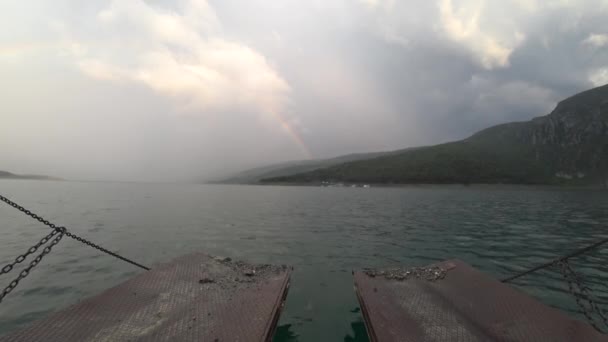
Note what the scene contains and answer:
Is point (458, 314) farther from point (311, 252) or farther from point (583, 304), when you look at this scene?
point (311, 252)

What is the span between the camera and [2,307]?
948cm

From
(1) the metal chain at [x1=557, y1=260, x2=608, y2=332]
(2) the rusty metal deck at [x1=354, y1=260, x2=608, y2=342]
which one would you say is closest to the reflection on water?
(2) the rusty metal deck at [x1=354, y1=260, x2=608, y2=342]

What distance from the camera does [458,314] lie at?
288 inches

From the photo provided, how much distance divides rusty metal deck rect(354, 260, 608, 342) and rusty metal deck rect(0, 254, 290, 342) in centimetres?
301

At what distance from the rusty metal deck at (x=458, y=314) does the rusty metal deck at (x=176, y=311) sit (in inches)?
119

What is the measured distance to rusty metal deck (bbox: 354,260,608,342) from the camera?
20.5ft

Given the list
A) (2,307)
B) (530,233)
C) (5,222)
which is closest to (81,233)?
(5,222)

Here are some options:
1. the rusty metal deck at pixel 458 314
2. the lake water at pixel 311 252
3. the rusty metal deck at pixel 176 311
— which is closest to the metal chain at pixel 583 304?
the lake water at pixel 311 252

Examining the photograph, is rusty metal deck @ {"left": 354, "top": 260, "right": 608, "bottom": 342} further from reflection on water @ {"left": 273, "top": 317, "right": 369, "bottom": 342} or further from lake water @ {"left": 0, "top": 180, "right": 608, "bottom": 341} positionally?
lake water @ {"left": 0, "top": 180, "right": 608, "bottom": 341}

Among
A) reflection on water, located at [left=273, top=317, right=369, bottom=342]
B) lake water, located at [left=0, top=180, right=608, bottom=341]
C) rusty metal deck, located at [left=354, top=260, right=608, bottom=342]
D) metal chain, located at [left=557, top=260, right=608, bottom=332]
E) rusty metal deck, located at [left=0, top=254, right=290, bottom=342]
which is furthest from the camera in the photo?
lake water, located at [left=0, top=180, right=608, bottom=341]

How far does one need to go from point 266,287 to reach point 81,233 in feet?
74.2

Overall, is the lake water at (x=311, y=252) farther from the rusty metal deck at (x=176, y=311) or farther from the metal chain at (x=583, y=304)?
the rusty metal deck at (x=176, y=311)

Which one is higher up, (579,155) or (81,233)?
(579,155)

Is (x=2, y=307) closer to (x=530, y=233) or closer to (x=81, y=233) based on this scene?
(x=81, y=233)
